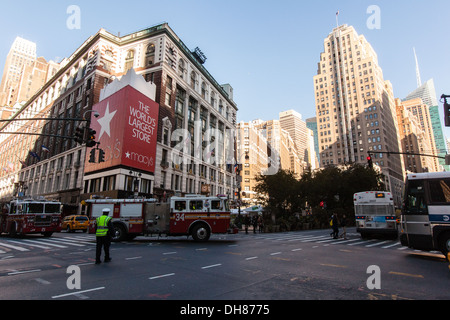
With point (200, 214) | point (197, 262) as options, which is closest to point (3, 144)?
point (200, 214)

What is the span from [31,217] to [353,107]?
126 m

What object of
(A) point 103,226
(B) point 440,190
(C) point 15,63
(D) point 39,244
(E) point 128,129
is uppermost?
(C) point 15,63

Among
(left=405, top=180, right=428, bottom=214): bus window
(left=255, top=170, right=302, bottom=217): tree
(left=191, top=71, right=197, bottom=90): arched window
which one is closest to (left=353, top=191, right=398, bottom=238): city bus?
(left=405, top=180, right=428, bottom=214): bus window

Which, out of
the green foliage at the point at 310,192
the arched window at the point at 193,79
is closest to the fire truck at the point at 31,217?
the green foliage at the point at 310,192

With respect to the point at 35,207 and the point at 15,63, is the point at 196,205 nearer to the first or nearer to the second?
the point at 35,207

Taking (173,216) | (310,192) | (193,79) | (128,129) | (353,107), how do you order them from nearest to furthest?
(173,216)
(128,129)
(310,192)
(193,79)
(353,107)

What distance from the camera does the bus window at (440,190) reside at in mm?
10570

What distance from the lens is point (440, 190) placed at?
10.7m

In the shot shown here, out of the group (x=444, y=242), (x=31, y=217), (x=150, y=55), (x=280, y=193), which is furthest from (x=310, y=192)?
(x=31, y=217)

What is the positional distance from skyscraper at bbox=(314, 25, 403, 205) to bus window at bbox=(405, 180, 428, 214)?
105m

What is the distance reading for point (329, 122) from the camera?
126 meters

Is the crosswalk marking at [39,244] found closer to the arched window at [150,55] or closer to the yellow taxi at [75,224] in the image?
the yellow taxi at [75,224]
